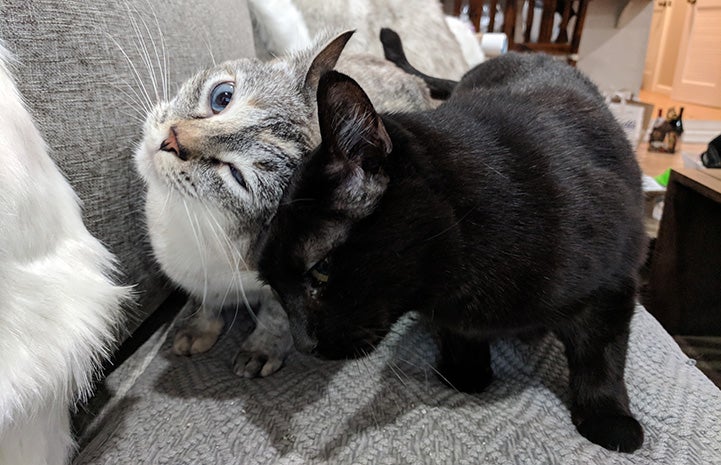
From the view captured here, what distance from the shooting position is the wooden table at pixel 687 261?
117cm

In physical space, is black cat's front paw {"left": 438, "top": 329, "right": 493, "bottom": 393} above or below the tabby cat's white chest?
below

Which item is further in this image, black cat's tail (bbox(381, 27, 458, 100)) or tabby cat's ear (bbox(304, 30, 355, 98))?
black cat's tail (bbox(381, 27, 458, 100))

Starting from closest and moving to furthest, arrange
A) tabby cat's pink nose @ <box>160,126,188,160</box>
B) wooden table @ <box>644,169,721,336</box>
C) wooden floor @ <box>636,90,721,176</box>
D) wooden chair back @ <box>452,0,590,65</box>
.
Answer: tabby cat's pink nose @ <box>160,126,188,160</box> < wooden table @ <box>644,169,721,336</box> < wooden floor @ <box>636,90,721,176</box> < wooden chair back @ <box>452,0,590,65</box>

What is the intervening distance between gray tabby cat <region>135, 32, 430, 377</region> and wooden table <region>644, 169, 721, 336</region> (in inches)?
35.7

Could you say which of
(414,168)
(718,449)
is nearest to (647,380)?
(718,449)

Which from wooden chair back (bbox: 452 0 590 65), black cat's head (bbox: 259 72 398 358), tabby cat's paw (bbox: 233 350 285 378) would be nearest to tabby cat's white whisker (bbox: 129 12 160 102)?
black cat's head (bbox: 259 72 398 358)

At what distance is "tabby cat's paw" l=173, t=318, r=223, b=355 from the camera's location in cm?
85

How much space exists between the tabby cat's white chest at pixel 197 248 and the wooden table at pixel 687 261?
3.22 ft

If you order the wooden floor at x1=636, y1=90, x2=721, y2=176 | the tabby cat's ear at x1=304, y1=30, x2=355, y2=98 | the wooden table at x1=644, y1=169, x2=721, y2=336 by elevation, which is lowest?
the wooden floor at x1=636, y1=90, x2=721, y2=176

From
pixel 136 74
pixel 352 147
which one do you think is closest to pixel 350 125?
pixel 352 147

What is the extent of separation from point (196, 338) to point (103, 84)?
44 centimetres

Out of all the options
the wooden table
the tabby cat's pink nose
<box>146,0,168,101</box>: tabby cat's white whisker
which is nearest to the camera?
the tabby cat's pink nose

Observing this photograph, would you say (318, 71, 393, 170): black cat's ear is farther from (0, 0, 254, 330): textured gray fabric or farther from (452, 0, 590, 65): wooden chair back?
(452, 0, 590, 65): wooden chair back

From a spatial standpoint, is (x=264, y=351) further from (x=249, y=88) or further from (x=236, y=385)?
(x=249, y=88)
